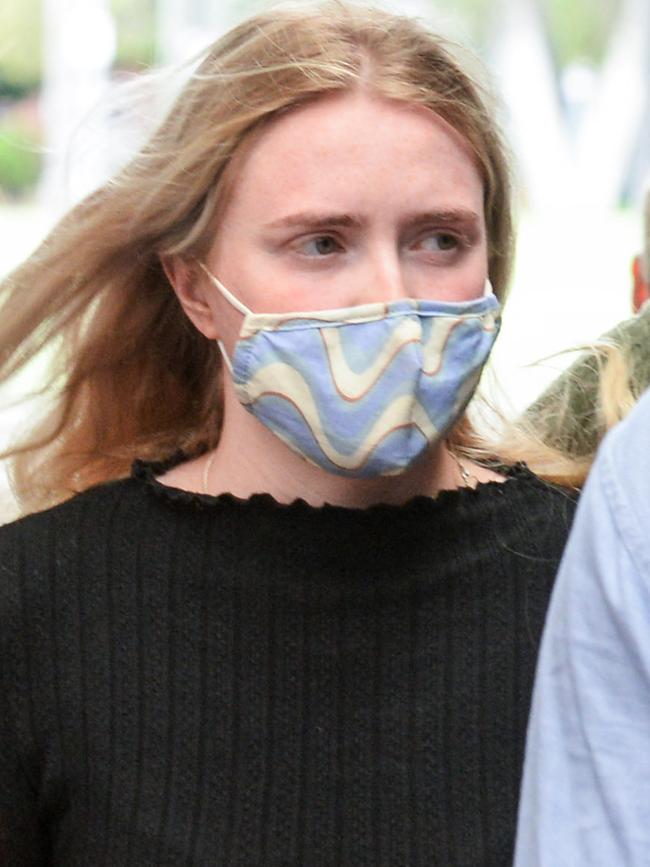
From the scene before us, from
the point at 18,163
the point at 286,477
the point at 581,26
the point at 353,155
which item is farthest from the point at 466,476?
the point at 581,26

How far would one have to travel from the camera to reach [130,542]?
1.89 metres

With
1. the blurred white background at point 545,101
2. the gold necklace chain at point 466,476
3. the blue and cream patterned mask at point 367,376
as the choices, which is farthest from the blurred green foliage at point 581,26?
the blue and cream patterned mask at point 367,376

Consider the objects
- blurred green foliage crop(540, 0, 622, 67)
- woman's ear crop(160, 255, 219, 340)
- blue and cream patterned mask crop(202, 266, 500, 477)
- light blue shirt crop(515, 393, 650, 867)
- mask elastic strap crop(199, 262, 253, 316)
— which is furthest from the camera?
blurred green foliage crop(540, 0, 622, 67)

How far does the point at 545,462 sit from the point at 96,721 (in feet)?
2.13

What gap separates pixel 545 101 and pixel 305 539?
7936mm

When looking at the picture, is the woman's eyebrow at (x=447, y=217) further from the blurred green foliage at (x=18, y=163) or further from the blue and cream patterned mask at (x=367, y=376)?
the blurred green foliage at (x=18, y=163)

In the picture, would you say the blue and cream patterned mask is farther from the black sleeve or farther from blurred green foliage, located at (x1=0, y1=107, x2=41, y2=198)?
blurred green foliage, located at (x1=0, y1=107, x2=41, y2=198)

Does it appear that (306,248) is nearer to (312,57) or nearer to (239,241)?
(239,241)

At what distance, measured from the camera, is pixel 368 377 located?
1653 millimetres

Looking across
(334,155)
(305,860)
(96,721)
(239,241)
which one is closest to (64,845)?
(96,721)

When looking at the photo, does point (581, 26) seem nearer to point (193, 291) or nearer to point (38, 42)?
point (38, 42)

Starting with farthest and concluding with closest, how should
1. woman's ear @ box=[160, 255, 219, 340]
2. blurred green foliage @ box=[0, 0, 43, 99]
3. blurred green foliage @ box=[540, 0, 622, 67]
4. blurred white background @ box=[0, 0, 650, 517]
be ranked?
1. blurred green foliage @ box=[540, 0, 622, 67]
2. blurred green foliage @ box=[0, 0, 43, 99]
3. blurred white background @ box=[0, 0, 650, 517]
4. woman's ear @ box=[160, 255, 219, 340]

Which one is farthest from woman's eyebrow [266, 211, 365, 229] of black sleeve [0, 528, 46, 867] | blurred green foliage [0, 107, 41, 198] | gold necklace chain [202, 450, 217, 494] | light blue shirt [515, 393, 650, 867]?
blurred green foliage [0, 107, 41, 198]

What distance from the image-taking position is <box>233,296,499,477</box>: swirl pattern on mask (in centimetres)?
165
